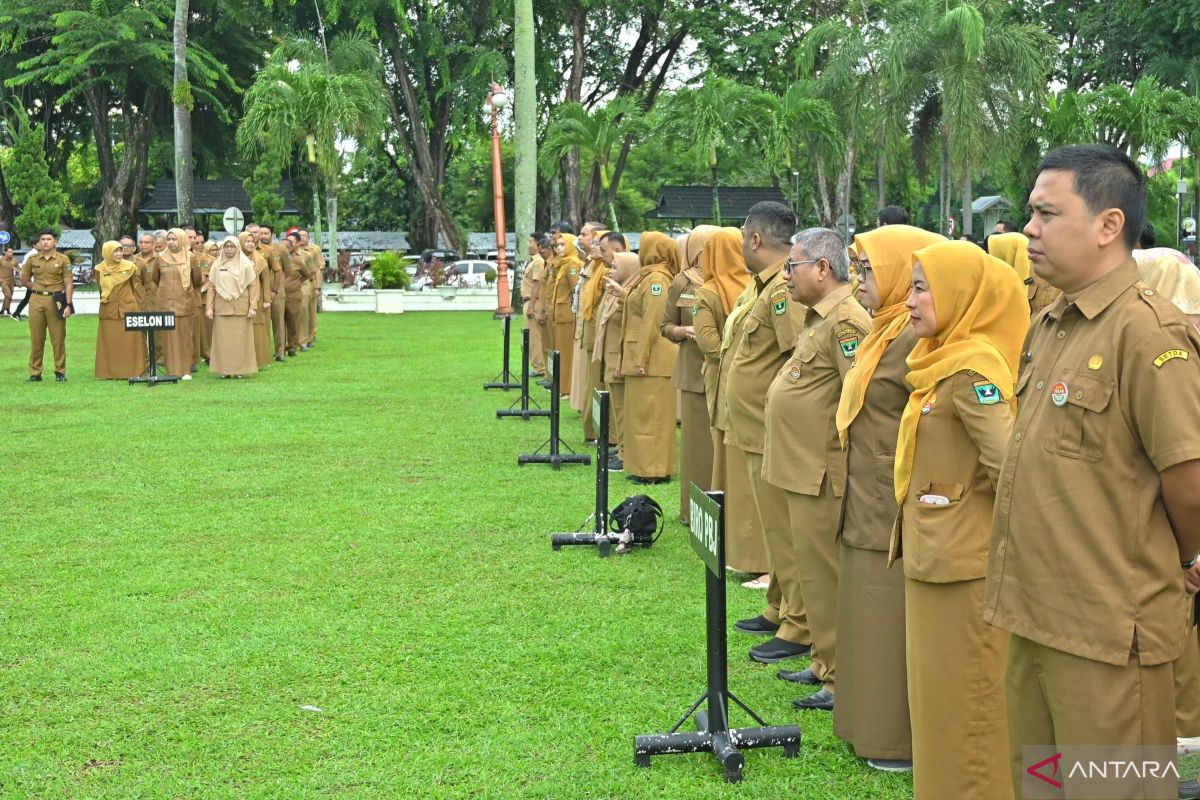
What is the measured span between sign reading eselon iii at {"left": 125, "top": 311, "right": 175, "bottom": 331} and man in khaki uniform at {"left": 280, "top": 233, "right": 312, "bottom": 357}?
15.3 ft

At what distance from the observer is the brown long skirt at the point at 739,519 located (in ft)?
23.2

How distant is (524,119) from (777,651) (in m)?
21.7

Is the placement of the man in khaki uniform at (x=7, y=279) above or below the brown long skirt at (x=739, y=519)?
above

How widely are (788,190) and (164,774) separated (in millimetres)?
49301

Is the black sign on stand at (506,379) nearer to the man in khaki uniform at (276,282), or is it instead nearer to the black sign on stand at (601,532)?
the man in khaki uniform at (276,282)

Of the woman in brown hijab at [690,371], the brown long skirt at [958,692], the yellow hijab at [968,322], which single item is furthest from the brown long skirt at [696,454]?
the yellow hijab at [968,322]

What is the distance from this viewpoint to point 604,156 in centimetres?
3638

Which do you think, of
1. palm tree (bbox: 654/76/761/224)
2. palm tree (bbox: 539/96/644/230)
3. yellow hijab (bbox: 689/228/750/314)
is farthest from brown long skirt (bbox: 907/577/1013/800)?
palm tree (bbox: 539/96/644/230)

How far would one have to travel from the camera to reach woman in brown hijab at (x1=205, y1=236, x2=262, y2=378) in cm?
1758

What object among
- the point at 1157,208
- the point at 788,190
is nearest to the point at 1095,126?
the point at 1157,208

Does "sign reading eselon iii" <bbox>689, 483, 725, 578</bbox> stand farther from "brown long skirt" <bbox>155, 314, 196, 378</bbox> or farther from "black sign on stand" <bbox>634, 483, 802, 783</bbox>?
"brown long skirt" <bbox>155, 314, 196, 378</bbox>

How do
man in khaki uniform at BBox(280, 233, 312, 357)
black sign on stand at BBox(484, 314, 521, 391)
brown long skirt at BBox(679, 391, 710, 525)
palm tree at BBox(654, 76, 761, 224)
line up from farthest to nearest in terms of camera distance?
1. palm tree at BBox(654, 76, 761, 224)
2. man in khaki uniform at BBox(280, 233, 312, 357)
3. black sign on stand at BBox(484, 314, 521, 391)
4. brown long skirt at BBox(679, 391, 710, 525)

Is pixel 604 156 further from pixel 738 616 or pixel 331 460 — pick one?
pixel 738 616

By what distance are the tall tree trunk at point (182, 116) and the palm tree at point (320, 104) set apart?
11.6 ft
